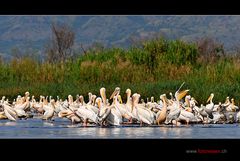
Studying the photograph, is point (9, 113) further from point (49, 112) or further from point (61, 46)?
point (61, 46)

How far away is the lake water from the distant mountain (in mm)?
40427

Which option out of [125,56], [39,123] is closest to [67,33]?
[125,56]

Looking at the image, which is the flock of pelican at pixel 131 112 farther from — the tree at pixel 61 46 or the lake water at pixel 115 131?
the tree at pixel 61 46

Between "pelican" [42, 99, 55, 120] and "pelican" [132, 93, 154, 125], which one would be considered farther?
"pelican" [42, 99, 55, 120]

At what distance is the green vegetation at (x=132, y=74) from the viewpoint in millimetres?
19750

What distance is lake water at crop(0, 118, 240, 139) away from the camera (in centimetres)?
1330

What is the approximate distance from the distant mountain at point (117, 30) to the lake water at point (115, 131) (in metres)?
40.4

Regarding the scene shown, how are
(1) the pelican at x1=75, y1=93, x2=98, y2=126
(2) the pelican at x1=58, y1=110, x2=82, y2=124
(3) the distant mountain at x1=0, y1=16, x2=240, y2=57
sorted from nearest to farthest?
(1) the pelican at x1=75, y1=93, x2=98, y2=126, (2) the pelican at x1=58, y1=110, x2=82, y2=124, (3) the distant mountain at x1=0, y1=16, x2=240, y2=57

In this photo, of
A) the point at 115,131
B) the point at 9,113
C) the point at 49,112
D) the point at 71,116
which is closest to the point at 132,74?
the point at 49,112

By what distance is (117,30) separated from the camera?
3300 inches

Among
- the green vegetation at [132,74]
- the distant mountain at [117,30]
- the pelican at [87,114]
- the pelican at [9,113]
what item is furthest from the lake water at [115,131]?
the distant mountain at [117,30]

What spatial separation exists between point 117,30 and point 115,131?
6994 centimetres

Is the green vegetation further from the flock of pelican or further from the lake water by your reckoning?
the lake water

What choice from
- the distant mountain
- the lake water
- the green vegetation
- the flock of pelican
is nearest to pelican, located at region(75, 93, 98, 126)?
the flock of pelican
